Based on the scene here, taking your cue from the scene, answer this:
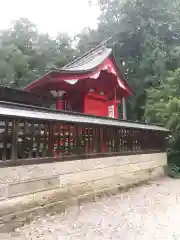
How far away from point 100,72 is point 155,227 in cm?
714

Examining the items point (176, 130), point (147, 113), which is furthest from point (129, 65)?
point (176, 130)

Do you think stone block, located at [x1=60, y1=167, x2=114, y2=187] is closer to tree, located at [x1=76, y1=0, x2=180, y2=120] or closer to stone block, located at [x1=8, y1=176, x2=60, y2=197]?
stone block, located at [x1=8, y1=176, x2=60, y2=197]

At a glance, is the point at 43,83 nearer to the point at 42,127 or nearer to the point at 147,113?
the point at 42,127

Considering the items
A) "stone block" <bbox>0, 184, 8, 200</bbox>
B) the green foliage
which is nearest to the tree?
the green foliage

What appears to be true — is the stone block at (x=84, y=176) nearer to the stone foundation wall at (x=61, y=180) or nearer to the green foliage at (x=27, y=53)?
the stone foundation wall at (x=61, y=180)

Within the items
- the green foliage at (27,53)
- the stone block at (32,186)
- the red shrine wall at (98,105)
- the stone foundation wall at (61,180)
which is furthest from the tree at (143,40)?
the stone block at (32,186)

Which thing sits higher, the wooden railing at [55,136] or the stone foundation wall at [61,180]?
the wooden railing at [55,136]

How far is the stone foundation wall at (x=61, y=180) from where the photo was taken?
15.1 ft

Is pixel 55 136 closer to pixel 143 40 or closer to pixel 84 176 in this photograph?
pixel 84 176

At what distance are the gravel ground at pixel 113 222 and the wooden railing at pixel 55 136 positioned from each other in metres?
1.18

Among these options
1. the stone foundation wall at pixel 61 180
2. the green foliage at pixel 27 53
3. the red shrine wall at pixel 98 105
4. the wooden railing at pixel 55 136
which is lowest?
the stone foundation wall at pixel 61 180

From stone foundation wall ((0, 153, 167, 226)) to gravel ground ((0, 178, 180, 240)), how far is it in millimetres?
329

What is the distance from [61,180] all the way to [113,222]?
1.51 m

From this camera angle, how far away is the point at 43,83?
A: 9.48 m
